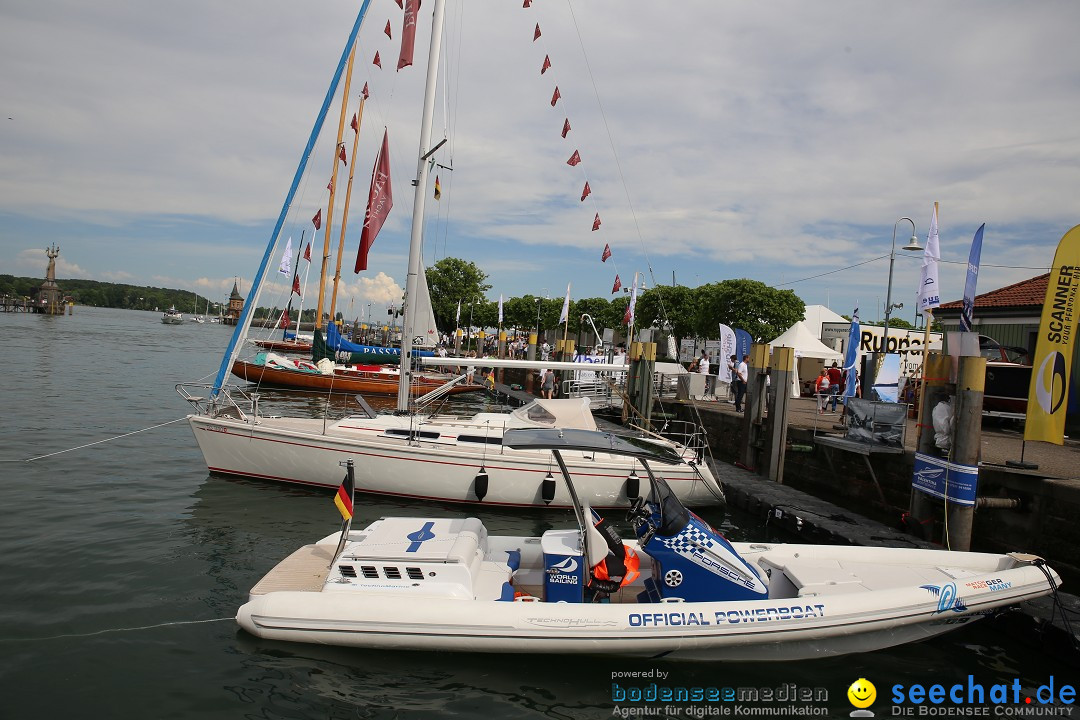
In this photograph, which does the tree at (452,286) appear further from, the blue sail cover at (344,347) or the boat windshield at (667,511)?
the boat windshield at (667,511)

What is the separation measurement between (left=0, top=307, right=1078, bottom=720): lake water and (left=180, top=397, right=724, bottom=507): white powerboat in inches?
33.1

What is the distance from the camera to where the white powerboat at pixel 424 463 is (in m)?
11.7

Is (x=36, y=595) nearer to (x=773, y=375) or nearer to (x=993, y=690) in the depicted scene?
(x=993, y=690)

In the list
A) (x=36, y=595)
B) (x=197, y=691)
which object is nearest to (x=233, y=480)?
(x=36, y=595)

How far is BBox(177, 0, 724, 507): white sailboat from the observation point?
38.5 feet

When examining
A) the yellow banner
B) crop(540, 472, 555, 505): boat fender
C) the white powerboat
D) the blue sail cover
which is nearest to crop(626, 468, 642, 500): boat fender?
the white powerboat

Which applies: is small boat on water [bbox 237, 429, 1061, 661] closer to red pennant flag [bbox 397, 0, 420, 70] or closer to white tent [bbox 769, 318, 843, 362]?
red pennant flag [bbox 397, 0, 420, 70]

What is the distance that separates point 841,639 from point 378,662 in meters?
4.66

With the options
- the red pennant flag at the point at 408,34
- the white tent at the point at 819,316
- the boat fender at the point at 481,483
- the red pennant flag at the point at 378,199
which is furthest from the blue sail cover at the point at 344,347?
the white tent at the point at 819,316

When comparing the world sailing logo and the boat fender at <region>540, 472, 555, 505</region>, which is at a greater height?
the world sailing logo

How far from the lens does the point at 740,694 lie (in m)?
5.94

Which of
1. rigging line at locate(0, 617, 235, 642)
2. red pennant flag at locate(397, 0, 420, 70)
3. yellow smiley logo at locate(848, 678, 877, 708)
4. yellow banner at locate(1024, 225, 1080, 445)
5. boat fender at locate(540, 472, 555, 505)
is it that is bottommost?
rigging line at locate(0, 617, 235, 642)

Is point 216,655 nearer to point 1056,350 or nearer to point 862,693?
point 862,693

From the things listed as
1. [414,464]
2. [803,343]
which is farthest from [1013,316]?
[414,464]
